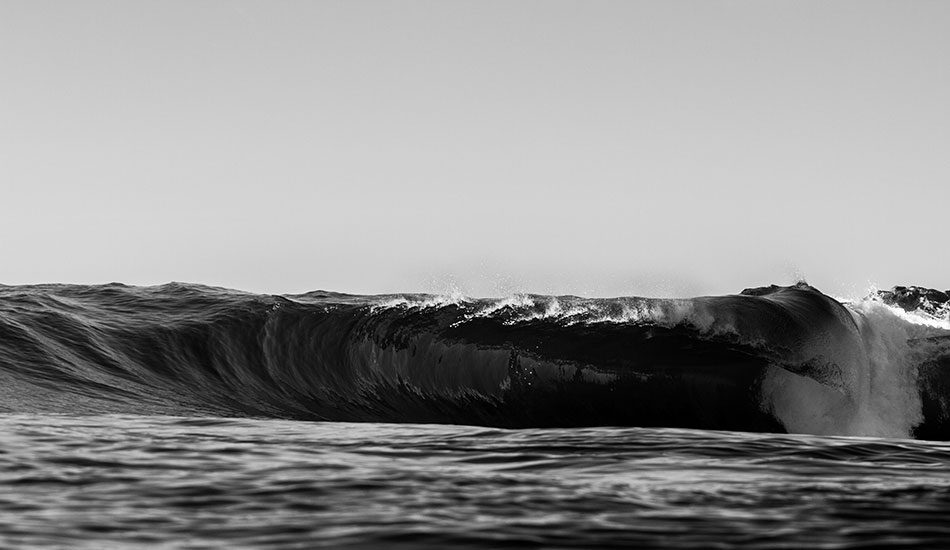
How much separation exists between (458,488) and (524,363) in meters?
8.01

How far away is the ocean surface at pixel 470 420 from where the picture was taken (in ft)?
14.3

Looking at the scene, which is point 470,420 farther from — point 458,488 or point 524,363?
point 458,488

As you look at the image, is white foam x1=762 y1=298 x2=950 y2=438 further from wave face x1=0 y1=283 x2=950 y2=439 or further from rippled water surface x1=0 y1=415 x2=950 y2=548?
rippled water surface x1=0 y1=415 x2=950 y2=548

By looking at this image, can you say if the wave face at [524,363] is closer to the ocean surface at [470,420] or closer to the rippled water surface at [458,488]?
the ocean surface at [470,420]

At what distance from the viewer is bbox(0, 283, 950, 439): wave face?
39.1 ft

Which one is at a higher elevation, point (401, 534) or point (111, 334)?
point (111, 334)

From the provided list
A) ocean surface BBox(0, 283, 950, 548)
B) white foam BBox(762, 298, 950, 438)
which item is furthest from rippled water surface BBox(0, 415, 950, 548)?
white foam BBox(762, 298, 950, 438)

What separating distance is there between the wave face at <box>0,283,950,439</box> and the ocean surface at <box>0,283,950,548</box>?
1.4 inches

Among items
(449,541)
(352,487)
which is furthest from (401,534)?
(352,487)

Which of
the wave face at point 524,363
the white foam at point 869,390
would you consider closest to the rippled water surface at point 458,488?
the white foam at point 869,390

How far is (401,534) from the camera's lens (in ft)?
13.4

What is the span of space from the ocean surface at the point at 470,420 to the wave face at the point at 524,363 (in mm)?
36

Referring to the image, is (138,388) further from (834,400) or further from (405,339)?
(834,400)

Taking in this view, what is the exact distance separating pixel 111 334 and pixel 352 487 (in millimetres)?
10421
